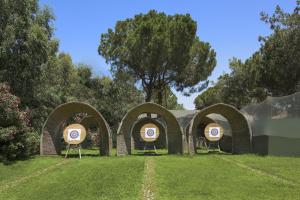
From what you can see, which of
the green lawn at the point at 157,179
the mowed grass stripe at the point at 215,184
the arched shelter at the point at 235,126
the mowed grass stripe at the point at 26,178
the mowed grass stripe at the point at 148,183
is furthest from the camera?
the arched shelter at the point at 235,126

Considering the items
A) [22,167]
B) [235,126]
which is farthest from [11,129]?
[235,126]

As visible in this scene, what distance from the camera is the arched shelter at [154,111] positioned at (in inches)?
931

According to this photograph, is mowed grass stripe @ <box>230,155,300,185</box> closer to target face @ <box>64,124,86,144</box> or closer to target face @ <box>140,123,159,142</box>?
target face @ <box>64,124,86,144</box>

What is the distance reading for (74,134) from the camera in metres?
23.6

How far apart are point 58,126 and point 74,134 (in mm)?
933

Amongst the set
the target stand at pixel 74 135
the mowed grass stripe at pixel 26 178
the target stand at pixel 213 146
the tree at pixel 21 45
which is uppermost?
the tree at pixel 21 45

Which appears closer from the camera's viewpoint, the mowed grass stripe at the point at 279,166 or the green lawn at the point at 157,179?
Answer: the green lawn at the point at 157,179

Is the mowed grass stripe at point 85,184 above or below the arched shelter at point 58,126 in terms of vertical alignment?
below

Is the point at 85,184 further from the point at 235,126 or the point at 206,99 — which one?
the point at 206,99

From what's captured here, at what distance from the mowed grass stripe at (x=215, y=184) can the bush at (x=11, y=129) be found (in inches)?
245

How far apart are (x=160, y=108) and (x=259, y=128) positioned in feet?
16.8

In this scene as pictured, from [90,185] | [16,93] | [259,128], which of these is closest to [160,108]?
[259,128]

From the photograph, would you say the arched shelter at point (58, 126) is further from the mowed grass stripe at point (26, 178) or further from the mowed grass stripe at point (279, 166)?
the mowed grass stripe at point (279, 166)

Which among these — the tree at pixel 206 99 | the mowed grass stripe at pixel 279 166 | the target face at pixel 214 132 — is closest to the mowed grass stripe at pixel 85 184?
the mowed grass stripe at pixel 279 166
